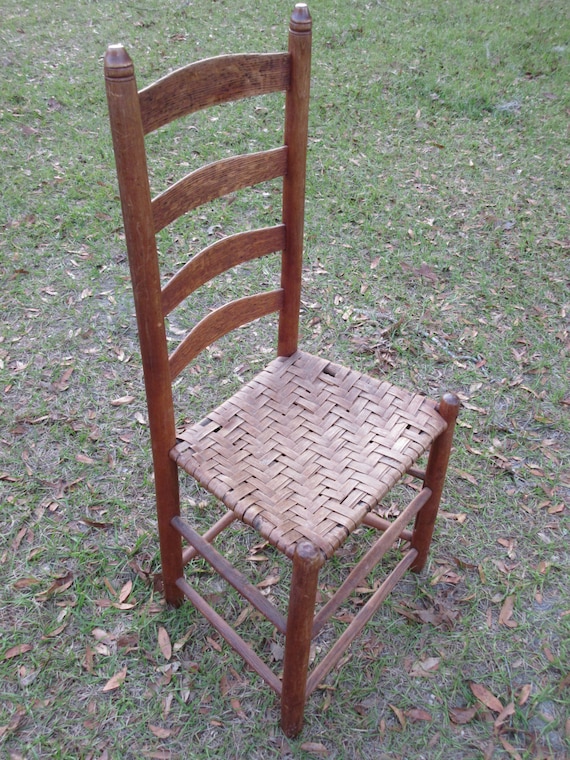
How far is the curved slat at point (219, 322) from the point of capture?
5.49 ft

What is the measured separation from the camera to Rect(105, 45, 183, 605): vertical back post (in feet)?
3.89

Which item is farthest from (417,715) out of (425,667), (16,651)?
(16,651)

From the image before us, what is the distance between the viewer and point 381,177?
4520 mm

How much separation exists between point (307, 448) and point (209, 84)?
3.16 ft

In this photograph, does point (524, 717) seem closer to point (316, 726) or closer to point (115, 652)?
point (316, 726)

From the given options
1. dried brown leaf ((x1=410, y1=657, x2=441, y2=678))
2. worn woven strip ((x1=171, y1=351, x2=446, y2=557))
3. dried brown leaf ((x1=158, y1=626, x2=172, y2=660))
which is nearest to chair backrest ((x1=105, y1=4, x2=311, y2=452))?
worn woven strip ((x1=171, y1=351, x2=446, y2=557))

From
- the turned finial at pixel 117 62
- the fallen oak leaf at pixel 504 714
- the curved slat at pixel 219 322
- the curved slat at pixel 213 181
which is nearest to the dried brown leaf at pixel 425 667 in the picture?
the fallen oak leaf at pixel 504 714

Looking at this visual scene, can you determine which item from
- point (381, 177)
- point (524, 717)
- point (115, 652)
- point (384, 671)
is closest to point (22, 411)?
point (115, 652)

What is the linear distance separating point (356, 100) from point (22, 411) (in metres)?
4.19

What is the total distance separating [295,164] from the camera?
1.71 m

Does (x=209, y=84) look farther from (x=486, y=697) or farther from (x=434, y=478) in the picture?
(x=486, y=697)

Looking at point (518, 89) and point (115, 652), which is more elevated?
point (518, 89)

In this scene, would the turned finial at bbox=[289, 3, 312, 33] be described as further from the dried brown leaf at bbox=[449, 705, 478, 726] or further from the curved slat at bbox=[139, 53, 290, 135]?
the dried brown leaf at bbox=[449, 705, 478, 726]

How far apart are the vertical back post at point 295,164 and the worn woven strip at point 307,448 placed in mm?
157
